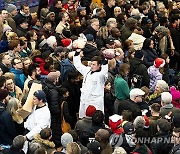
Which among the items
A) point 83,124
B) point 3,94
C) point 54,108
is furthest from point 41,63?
point 83,124

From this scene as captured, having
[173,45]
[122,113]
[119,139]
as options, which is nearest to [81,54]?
[122,113]

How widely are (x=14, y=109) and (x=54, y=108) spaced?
804mm

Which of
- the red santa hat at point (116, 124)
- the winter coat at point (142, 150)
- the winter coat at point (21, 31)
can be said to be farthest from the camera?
the winter coat at point (21, 31)

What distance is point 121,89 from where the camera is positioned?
9.87 meters

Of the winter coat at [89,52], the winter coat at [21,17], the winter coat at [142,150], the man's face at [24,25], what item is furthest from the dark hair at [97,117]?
the winter coat at [21,17]

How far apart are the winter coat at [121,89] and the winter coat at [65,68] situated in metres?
1.05

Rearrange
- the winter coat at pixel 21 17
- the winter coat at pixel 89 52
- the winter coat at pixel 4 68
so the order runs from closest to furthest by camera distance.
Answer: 1. the winter coat at pixel 4 68
2. the winter coat at pixel 89 52
3. the winter coat at pixel 21 17

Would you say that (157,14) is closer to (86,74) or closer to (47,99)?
(86,74)

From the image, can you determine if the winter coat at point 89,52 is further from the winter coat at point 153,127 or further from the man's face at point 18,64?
the winter coat at point 153,127

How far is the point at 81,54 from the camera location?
35.2 feet

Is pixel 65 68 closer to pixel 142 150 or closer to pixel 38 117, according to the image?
pixel 38 117

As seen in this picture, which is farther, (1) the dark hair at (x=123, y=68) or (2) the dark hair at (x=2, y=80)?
(1) the dark hair at (x=123, y=68)

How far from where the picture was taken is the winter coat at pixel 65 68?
34.6 feet

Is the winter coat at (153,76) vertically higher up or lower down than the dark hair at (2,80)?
lower down
